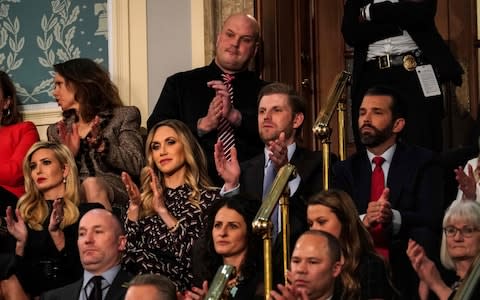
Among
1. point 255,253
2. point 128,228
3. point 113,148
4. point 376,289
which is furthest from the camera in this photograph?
point 113,148

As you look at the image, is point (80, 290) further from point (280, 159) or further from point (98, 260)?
point (280, 159)

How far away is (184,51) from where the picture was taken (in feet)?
29.7

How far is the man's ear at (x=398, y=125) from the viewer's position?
7.17 metres

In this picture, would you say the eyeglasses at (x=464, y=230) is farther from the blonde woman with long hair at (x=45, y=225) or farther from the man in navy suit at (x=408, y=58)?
the blonde woman with long hair at (x=45, y=225)

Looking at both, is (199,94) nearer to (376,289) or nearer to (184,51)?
(184,51)

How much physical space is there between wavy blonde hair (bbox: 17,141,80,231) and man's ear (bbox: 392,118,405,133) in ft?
5.73

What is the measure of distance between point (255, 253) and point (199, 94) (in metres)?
1.98

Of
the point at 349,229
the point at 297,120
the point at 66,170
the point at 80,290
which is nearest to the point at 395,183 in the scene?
the point at 349,229

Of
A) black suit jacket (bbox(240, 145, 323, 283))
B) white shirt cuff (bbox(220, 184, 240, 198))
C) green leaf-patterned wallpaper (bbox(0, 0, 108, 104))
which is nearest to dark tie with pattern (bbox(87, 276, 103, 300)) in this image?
white shirt cuff (bbox(220, 184, 240, 198))

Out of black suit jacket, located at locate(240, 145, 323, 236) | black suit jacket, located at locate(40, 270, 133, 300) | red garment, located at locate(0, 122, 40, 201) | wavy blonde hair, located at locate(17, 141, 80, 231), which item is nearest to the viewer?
black suit jacket, located at locate(40, 270, 133, 300)

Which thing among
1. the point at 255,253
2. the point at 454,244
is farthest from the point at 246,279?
the point at 454,244

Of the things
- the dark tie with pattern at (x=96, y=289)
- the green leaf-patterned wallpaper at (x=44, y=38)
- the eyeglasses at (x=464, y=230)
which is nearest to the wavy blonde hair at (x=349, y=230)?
the eyeglasses at (x=464, y=230)

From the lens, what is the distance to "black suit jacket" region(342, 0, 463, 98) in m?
7.73

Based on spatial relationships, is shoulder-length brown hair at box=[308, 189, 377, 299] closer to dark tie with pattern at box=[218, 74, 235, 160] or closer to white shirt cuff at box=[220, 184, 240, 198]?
white shirt cuff at box=[220, 184, 240, 198]
